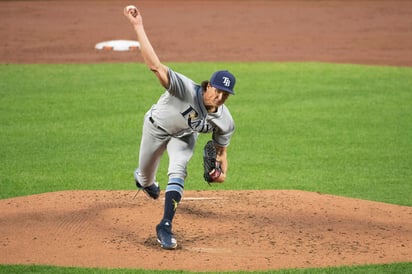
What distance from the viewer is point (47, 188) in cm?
1045

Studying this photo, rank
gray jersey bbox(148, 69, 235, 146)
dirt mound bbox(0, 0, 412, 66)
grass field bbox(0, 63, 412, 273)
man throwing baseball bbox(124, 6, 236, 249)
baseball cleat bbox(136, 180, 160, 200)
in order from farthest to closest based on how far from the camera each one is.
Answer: dirt mound bbox(0, 0, 412, 66) < grass field bbox(0, 63, 412, 273) < baseball cleat bbox(136, 180, 160, 200) < gray jersey bbox(148, 69, 235, 146) < man throwing baseball bbox(124, 6, 236, 249)

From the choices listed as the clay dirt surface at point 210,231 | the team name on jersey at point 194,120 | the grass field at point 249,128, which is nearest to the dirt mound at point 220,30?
the grass field at point 249,128

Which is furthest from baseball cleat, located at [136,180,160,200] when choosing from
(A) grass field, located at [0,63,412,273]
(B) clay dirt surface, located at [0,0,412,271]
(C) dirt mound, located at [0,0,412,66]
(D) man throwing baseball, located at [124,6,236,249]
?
(C) dirt mound, located at [0,0,412,66]

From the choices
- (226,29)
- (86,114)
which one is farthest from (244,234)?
(226,29)

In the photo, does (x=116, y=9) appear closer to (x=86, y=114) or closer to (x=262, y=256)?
(x=86, y=114)

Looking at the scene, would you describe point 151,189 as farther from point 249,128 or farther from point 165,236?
point 249,128

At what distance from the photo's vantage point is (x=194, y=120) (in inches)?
315

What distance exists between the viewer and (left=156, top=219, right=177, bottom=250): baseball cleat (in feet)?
25.5

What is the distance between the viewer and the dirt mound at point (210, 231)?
7.54 meters

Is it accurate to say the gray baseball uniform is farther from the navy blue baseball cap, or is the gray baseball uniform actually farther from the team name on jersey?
the navy blue baseball cap

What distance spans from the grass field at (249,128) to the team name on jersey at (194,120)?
6.03ft

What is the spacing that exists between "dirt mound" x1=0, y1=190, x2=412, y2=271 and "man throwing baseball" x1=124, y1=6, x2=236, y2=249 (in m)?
0.48

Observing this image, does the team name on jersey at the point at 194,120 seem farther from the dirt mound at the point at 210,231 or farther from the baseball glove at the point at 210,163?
the dirt mound at the point at 210,231

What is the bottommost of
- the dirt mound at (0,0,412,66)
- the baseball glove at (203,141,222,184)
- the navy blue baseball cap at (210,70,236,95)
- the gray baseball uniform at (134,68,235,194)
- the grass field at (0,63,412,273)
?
the dirt mound at (0,0,412,66)
